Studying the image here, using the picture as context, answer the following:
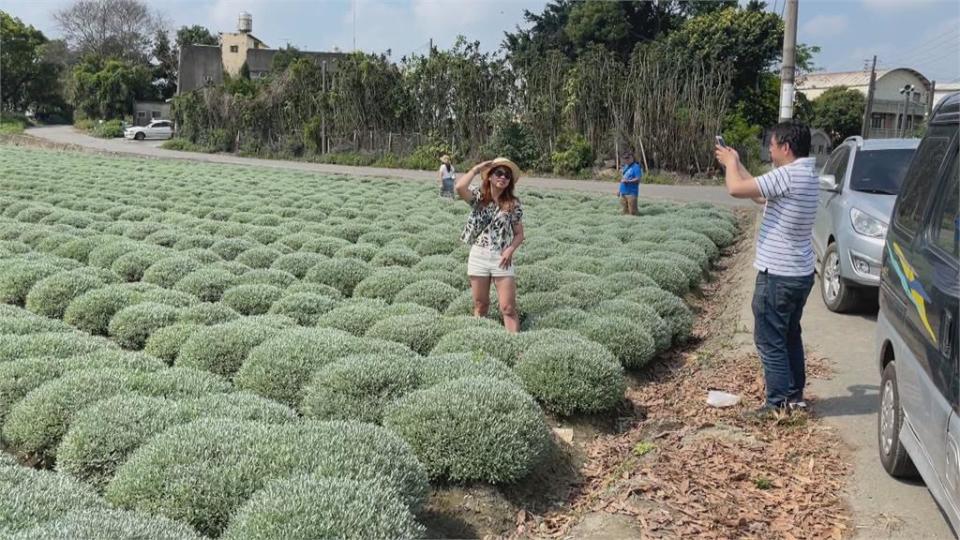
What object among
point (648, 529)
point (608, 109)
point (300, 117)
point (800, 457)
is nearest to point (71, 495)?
point (648, 529)

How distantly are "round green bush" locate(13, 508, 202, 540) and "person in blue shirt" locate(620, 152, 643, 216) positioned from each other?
47.4 ft

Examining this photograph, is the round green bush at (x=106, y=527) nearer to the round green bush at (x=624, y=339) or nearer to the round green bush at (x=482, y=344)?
the round green bush at (x=482, y=344)

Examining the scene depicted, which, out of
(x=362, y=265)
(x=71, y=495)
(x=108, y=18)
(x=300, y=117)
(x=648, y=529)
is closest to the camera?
(x=71, y=495)

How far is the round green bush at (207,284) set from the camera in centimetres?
881

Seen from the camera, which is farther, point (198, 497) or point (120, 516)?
point (198, 497)

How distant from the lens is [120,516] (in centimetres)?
337

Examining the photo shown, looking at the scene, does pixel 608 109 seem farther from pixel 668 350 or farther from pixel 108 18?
pixel 108 18

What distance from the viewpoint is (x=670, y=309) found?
8297 millimetres

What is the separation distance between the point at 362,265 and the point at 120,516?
22.4 feet

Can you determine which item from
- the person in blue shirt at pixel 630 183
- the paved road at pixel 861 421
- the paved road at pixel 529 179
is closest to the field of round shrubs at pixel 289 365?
the paved road at pixel 861 421

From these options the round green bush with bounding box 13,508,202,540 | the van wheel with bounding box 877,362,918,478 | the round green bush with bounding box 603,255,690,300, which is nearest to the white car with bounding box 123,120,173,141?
the round green bush with bounding box 603,255,690,300

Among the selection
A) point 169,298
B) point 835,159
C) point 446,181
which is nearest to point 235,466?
point 169,298

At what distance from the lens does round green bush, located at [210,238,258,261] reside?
11.1 m

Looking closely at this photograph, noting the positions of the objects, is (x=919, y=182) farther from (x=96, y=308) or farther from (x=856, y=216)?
(x=96, y=308)
